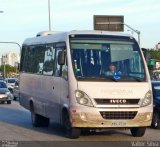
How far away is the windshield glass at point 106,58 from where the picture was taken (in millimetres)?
13586

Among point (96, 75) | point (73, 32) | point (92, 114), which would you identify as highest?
point (73, 32)

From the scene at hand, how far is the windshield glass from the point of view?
13.6 metres

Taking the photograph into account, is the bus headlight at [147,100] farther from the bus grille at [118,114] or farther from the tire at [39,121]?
the tire at [39,121]

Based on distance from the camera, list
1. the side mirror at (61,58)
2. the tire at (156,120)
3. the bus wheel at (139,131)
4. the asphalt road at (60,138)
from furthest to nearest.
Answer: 1. the tire at (156,120)
2. the bus wheel at (139,131)
3. the side mirror at (61,58)
4. the asphalt road at (60,138)

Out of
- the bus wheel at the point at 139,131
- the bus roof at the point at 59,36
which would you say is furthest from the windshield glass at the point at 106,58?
the bus wheel at the point at 139,131

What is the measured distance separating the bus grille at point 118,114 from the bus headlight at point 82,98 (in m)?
0.41

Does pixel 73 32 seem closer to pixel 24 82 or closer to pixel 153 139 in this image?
pixel 153 139

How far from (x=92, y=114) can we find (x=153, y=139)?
1804 mm

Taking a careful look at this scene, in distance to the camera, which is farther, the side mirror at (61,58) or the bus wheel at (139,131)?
the bus wheel at (139,131)

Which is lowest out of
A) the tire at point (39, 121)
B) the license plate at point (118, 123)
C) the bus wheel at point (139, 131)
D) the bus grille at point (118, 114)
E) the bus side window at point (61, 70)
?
the tire at point (39, 121)

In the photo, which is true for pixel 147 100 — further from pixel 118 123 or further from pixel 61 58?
pixel 61 58

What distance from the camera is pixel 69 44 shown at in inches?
547


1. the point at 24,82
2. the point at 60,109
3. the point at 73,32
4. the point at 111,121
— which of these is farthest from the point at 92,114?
the point at 24,82

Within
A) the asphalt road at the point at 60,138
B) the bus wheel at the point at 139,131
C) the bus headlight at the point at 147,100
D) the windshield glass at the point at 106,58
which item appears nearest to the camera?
the asphalt road at the point at 60,138
